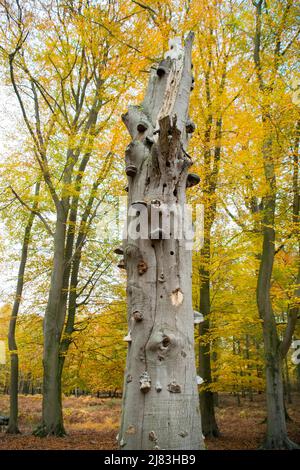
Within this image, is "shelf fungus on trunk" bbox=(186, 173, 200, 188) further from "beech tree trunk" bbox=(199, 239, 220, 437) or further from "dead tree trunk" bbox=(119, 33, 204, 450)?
"beech tree trunk" bbox=(199, 239, 220, 437)

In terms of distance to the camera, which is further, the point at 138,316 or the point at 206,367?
the point at 206,367

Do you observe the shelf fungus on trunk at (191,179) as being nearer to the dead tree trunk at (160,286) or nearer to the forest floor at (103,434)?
the dead tree trunk at (160,286)

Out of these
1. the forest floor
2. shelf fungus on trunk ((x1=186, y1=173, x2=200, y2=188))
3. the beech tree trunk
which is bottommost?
the forest floor

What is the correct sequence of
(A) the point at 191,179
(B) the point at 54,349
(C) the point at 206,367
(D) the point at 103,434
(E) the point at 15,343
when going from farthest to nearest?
(E) the point at 15,343 < (D) the point at 103,434 < (C) the point at 206,367 < (B) the point at 54,349 < (A) the point at 191,179

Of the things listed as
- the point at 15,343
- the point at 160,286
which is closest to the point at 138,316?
the point at 160,286

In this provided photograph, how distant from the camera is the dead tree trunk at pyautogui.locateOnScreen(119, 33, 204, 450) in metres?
1.98

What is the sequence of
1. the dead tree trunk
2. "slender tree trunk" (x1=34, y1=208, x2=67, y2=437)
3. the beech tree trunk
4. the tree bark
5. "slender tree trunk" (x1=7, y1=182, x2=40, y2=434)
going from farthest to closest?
"slender tree trunk" (x1=7, y1=182, x2=40, y2=434) < the beech tree trunk < "slender tree trunk" (x1=34, y1=208, x2=67, y2=437) < the tree bark < the dead tree trunk

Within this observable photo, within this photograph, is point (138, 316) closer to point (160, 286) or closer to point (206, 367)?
point (160, 286)

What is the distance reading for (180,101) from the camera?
2.80 metres

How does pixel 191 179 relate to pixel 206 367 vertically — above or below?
above

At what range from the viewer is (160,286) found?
2240 millimetres

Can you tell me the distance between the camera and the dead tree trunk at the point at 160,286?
6.49ft

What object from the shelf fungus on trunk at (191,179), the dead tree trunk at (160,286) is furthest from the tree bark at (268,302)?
the dead tree trunk at (160,286)

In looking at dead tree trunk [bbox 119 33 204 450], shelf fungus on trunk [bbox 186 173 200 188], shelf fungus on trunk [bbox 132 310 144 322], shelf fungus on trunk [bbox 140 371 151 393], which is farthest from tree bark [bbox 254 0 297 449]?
shelf fungus on trunk [bbox 140 371 151 393]
